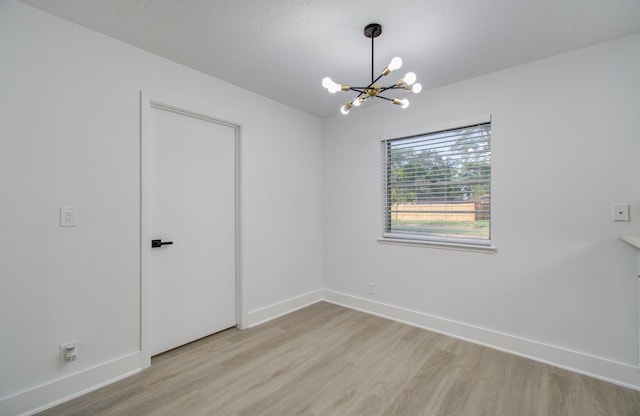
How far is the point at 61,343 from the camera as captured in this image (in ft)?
6.15

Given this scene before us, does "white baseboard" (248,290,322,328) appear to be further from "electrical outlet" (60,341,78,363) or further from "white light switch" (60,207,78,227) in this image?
"white light switch" (60,207,78,227)

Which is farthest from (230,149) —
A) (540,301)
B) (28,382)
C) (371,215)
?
(540,301)

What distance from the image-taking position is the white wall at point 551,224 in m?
2.07

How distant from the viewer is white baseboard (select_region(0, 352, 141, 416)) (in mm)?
1699

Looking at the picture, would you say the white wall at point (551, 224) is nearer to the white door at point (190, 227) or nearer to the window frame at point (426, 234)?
the window frame at point (426, 234)

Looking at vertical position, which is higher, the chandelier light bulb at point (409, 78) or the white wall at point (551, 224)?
the chandelier light bulb at point (409, 78)

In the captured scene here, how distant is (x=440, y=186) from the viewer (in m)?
2.96

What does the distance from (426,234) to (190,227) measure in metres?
2.44

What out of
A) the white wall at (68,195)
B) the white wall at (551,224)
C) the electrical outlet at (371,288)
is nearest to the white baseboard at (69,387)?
the white wall at (68,195)

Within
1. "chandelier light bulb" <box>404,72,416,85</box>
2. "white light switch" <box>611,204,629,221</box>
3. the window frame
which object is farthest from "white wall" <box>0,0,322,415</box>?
"white light switch" <box>611,204,629,221</box>

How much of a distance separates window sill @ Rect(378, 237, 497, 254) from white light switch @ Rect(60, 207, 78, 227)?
281 cm

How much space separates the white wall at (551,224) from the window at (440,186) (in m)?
0.13

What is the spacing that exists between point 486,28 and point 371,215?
2.08m

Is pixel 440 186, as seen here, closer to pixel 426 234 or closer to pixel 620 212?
pixel 426 234
